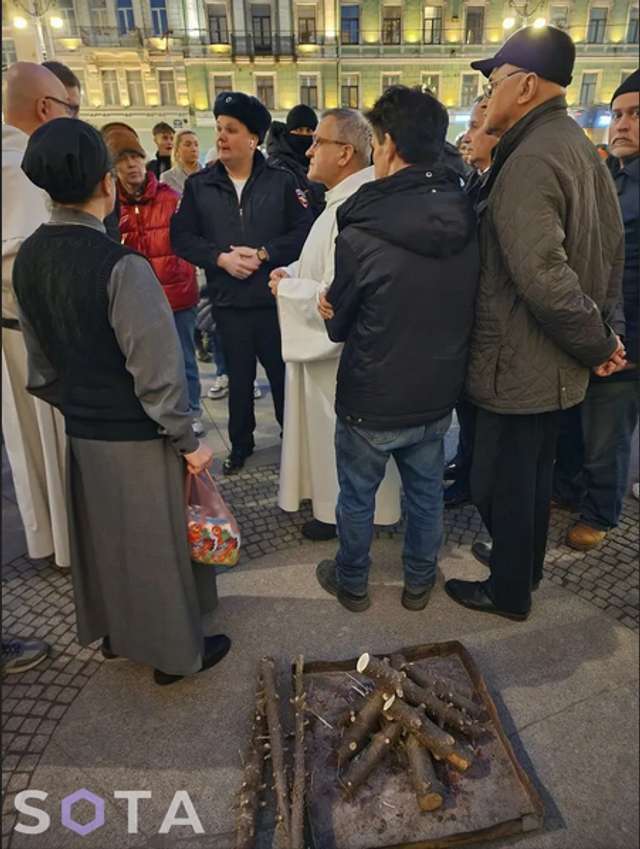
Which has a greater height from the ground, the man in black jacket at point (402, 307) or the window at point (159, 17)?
the window at point (159, 17)

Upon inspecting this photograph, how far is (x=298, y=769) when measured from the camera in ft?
5.74

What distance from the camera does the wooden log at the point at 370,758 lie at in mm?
1729

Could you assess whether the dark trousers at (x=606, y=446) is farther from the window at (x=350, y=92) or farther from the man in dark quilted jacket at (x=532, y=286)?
the window at (x=350, y=92)

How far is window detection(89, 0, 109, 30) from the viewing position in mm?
2832

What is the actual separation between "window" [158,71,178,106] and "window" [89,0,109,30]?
753 millimetres

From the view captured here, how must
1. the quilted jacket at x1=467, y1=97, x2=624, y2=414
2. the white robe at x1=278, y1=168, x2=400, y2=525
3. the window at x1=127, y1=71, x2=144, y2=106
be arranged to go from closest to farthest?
the quilted jacket at x1=467, y1=97, x2=624, y2=414 → the white robe at x1=278, y1=168, x2=400, y2=525 → the window at x1=127, y1=71, x2=144, y2=106

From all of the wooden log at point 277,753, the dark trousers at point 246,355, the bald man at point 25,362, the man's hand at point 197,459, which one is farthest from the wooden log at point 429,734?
the dark trousers at point 246,355

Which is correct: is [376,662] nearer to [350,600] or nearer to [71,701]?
[350,600]

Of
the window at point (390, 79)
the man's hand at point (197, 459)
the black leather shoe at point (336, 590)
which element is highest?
the window at point (390, 79)

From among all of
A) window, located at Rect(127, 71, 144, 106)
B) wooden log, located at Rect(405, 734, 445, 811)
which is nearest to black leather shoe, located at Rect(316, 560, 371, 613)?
wooden log, located at Rect(405, 734, 445, 811)

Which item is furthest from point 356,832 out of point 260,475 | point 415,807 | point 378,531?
point 260,475

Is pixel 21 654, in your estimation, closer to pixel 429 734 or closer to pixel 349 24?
pixel 429 734

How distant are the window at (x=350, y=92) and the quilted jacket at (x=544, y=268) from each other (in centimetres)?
101

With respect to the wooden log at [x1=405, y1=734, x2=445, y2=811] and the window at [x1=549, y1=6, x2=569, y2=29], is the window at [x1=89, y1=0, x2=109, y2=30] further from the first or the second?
the wooden log at [x1=405, y1=734, x2=445, y2=811]
